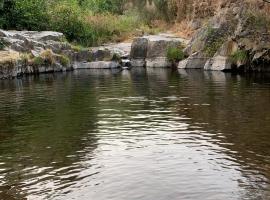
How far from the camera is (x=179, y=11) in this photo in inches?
2441

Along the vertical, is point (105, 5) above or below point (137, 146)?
above

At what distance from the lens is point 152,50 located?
52.4 metres

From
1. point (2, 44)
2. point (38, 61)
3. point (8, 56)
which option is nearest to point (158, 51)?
point (38, 61)

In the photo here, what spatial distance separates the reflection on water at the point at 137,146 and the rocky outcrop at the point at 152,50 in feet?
77.8

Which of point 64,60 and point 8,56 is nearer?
point 8,56

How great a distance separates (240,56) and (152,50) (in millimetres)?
12351

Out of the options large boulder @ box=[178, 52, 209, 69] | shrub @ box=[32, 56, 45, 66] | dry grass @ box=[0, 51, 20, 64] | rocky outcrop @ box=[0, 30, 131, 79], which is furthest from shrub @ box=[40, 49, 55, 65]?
large boulder @ box=[178, 52, 209, 69]

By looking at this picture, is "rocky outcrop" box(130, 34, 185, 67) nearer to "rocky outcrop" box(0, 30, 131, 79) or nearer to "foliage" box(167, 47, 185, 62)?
"foliage" box(167, 47, 185, 62)

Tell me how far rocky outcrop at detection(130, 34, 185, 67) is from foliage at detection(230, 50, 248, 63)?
29.7ft

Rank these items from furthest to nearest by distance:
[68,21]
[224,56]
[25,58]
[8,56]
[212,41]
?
[68,21] < [212,41] < [25,58] < [224,56] < [8,56]

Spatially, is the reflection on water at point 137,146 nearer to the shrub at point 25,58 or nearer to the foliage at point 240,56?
the foliage at point 240,56

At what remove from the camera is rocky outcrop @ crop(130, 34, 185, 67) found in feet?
169

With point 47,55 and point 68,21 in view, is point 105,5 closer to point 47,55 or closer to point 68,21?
point 68,21

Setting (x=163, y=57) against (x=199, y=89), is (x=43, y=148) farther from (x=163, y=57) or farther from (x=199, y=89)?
(x=163, y=57)
